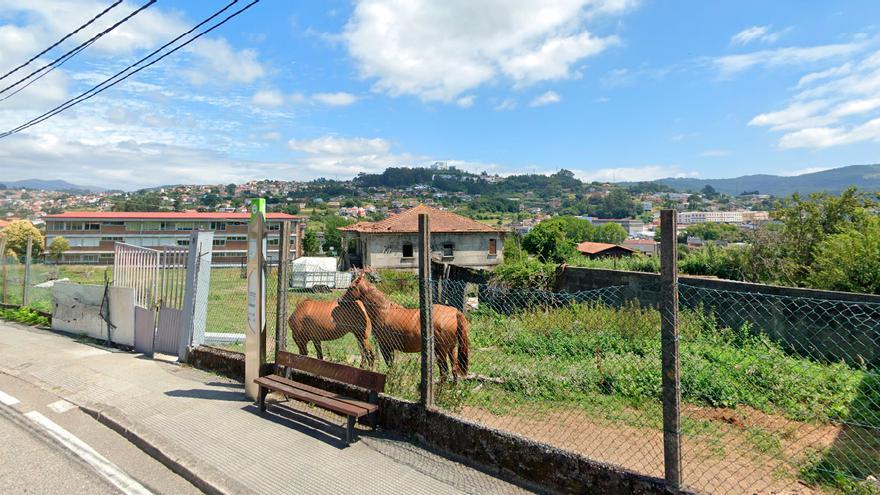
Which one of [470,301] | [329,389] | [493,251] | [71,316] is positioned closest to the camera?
[329,389]

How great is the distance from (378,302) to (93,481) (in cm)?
346

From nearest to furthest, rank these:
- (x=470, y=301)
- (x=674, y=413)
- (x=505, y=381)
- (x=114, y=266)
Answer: (x=674, y=413) < (x=505, y=381) < (x=114, y=266) < (x=470, y=301)

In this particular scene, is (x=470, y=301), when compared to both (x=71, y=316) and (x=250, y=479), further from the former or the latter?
(x=250, y=479)

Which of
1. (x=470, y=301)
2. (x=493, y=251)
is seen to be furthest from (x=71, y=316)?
(x=493, y=251)

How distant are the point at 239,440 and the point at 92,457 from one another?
1427 millimetres

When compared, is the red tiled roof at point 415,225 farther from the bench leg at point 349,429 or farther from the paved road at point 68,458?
the bench leg at point 349,429

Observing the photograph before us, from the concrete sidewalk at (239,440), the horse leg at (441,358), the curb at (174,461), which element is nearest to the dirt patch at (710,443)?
the horse leg at (441,358)

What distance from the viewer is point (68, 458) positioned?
495 centimetres

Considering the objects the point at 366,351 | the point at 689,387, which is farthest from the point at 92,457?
the point at 689,387

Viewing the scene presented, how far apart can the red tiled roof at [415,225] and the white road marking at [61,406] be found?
31876 millimetres

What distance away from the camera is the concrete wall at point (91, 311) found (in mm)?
9883

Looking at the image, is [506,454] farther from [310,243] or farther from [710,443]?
[310,243]

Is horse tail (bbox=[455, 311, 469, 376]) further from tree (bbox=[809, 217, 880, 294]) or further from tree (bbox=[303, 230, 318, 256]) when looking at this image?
tree (bbox=[303, 230, 318, 256])

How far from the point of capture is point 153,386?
23.6ft
